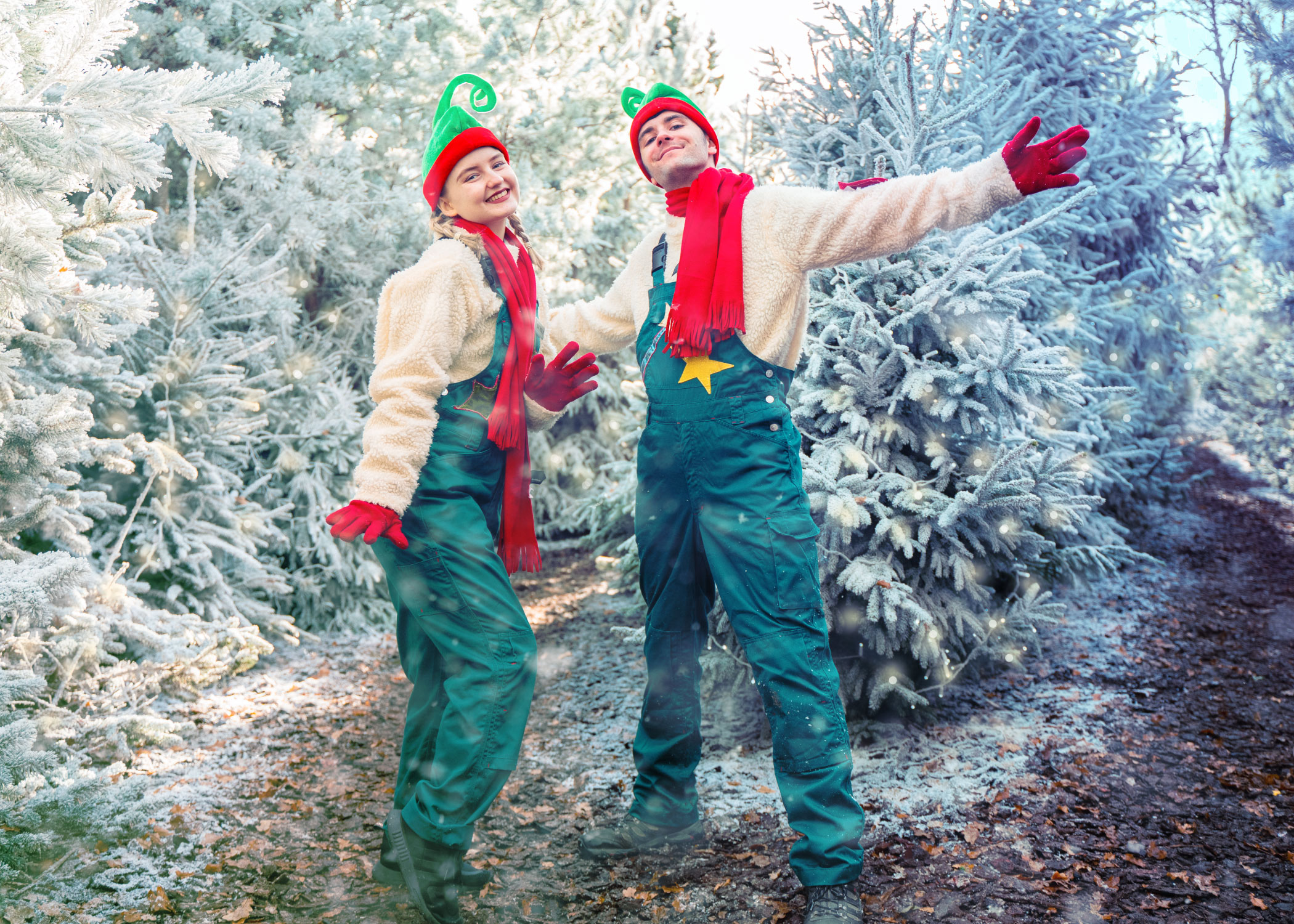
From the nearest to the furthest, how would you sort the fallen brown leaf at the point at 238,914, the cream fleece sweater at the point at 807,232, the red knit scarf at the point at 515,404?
the cream fleece sweater at the point at 807,232, the fallen brown leaf at the point at 238,914, the red knit scarf at the point at 515,404

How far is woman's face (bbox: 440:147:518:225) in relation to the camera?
2.68 m

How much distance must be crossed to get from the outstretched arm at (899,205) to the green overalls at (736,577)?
0.37 m

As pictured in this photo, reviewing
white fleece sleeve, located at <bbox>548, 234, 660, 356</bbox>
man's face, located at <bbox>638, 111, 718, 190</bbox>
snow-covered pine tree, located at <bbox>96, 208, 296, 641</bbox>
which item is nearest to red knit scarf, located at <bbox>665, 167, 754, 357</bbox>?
man's face, located at <bbox>638, 111, 718, 190</bbox>

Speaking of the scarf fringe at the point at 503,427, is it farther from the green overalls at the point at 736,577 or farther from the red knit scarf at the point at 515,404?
the green overalls at the point at 736,577

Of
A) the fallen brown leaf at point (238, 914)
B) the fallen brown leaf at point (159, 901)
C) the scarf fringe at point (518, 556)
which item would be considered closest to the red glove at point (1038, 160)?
the scarf fringe at point (518, 556)

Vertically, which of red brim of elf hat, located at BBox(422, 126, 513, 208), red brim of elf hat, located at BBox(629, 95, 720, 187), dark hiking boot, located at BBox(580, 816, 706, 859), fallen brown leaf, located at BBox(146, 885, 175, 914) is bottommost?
dark hiking boot, located at BBox(580, 816, 706, 859)

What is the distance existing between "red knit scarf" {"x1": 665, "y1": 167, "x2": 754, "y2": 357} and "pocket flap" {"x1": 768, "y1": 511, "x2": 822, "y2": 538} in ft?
1.89

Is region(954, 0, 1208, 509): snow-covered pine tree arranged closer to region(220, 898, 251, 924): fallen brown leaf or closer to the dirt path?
the dirt path

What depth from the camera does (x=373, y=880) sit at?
2.79 m

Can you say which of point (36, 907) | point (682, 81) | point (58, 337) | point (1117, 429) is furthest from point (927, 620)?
point (682, 81)

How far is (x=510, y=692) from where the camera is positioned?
8.02 feet

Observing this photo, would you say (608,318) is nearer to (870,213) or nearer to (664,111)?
(664,111)

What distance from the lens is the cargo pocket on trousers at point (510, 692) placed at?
7.92 feet

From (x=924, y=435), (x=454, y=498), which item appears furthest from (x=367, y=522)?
(x=924, y=435)
